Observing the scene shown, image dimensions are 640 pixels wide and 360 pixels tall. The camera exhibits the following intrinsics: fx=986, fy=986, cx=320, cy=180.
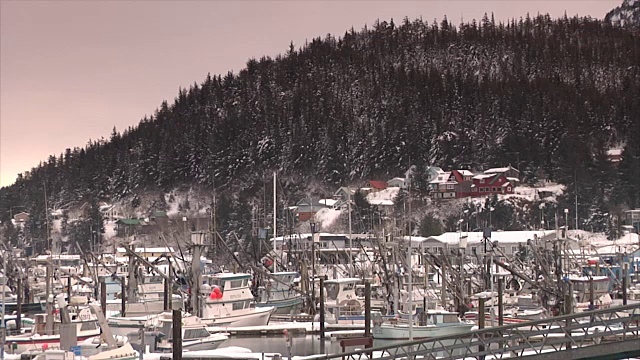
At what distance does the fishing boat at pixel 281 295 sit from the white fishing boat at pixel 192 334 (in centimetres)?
1855

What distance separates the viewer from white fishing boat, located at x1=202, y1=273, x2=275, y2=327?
56125 mm

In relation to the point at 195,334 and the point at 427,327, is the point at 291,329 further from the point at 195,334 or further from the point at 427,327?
the point at 427,327

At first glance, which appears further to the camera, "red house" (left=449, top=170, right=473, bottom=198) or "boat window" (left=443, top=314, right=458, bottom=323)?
"red house" (left=449, top=170, right=473, bottom=198)

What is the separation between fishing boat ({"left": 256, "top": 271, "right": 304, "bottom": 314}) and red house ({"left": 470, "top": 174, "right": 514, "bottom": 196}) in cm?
10388

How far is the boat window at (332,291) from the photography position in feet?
210

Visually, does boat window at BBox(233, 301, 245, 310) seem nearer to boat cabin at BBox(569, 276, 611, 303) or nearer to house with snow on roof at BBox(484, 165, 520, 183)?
boat cabin at BBox(569, 276, 611, 303)

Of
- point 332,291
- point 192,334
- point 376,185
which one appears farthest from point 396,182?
point 192,334

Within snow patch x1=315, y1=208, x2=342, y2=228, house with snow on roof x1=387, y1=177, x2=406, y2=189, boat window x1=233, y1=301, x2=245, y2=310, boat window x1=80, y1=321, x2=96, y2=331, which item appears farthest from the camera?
house with snow on roof x1=387, y1=177, x2=406, y2=189

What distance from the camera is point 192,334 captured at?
1852 inches

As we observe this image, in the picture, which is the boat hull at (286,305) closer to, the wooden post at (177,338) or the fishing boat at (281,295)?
the fishing boat at (281,295)

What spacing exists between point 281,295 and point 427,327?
22945mm

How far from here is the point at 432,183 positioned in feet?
576

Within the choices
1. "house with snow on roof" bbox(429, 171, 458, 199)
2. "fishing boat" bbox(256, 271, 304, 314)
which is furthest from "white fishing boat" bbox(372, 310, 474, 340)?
"house with snow on roof" bbox(429, 171, 458, 199)

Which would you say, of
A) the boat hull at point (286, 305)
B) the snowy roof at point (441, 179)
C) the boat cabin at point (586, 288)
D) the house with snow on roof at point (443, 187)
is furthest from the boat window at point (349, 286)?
the snowy roof at point (441, 179)
